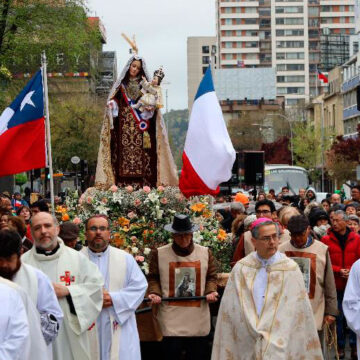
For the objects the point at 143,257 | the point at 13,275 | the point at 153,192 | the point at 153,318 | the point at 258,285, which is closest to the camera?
the point at 13,275

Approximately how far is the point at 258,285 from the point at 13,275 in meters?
2.09

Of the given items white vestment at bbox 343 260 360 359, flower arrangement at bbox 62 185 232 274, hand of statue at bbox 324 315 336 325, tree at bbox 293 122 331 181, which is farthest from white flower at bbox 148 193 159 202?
tree at bbox 293 122 331 181

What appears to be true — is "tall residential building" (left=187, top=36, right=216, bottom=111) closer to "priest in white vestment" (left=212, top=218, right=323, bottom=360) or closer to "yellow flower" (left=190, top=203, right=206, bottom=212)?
"yellow flower" (left=190, top=203, right=206, bottom=212)

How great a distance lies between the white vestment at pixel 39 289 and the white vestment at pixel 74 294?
77 cm

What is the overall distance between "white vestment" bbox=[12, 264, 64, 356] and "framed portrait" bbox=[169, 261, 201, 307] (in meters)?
2.64

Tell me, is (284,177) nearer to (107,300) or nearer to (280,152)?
(107,300)

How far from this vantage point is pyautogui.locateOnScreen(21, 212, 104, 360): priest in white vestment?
8609 mm

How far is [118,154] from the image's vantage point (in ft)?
49.1

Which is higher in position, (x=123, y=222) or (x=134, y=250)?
(x=123, y=222)

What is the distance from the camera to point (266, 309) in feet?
27.7

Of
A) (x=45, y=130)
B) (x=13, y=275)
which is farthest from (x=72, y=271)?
(x=45, y=130)

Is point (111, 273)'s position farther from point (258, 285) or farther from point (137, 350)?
point (258, 285)

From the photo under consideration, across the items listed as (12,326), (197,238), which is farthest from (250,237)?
(12,326)

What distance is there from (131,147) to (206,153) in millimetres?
2065
